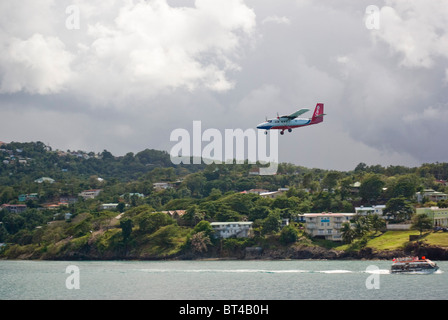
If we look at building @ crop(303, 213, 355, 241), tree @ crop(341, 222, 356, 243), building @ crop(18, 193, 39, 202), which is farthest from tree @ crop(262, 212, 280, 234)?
building @ crop(18, 193, 39, 202)

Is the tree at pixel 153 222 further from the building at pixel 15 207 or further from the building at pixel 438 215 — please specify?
the building at pixel 15 207

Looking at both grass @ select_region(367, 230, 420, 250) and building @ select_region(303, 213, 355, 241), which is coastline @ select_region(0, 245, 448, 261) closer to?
grass @ select_region(367, 230, 420, 250)

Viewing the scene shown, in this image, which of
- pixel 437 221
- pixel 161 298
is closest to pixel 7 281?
pixel 161 298

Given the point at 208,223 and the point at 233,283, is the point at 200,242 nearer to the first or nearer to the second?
the point at 208,223

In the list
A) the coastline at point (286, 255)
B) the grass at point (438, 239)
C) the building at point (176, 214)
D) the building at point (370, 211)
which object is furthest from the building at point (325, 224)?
the building at point (176, 214)

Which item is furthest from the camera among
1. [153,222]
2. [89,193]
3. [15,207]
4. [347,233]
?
[89,193]

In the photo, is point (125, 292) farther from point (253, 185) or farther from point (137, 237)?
point (253, 185)

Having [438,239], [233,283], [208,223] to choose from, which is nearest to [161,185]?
[208,223]
